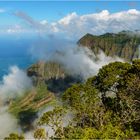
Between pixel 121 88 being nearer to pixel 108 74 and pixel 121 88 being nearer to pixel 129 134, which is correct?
pixel 108 74

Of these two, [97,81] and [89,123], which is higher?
[97,81]

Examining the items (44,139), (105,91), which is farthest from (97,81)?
(44,139)

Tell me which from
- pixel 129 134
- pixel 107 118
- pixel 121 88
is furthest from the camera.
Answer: pixel 121 88

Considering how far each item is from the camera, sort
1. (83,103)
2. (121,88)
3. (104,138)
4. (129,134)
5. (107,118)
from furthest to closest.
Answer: (121,88) < (83,103) < (107,118) < (129,134) < (104,138)

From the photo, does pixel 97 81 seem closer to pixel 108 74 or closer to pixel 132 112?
pixel 108 74

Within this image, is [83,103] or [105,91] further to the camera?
[105,91]

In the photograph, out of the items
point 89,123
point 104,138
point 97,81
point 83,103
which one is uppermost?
point 97,81
